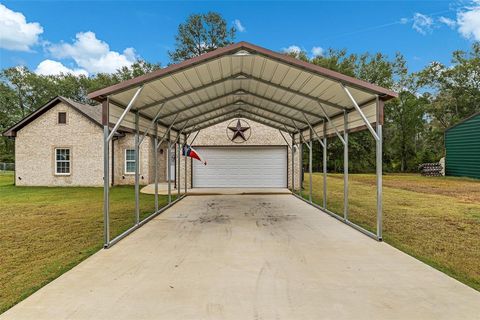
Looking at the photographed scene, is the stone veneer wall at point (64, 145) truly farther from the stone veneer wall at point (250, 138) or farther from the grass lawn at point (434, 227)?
the grass lawn at point (434, 227)

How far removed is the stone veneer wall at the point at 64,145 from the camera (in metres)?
16.2

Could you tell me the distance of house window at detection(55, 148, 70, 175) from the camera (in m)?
16.4

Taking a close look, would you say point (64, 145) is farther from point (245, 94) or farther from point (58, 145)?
point (245, 94)

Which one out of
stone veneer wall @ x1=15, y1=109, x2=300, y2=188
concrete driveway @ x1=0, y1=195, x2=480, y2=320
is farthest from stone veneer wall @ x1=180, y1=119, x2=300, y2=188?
concrete driveway @ x1=0, y1=195, x2=480, y2=320

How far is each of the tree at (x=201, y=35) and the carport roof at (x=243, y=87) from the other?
73.3 feet

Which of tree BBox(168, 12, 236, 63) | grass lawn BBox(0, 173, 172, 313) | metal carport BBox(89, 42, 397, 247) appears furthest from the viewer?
tree BBox(168, 12, 236, 63)

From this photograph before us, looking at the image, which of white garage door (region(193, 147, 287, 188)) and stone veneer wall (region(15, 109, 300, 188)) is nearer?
white garage door (region(193, 147, 287, 188))

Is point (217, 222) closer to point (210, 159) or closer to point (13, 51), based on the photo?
point (210, 159)

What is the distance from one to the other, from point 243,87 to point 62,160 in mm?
12150

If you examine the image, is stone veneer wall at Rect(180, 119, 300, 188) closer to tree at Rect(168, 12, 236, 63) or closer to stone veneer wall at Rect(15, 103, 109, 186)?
stone veneer wall at Rect(15, 103, 109, 186)

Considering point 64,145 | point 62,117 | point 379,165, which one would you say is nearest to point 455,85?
point 379,165

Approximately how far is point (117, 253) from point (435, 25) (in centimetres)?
3886

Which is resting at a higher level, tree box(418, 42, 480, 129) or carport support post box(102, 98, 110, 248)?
tree box(418, 42, 480, 129)

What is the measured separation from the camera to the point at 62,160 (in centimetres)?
1639
